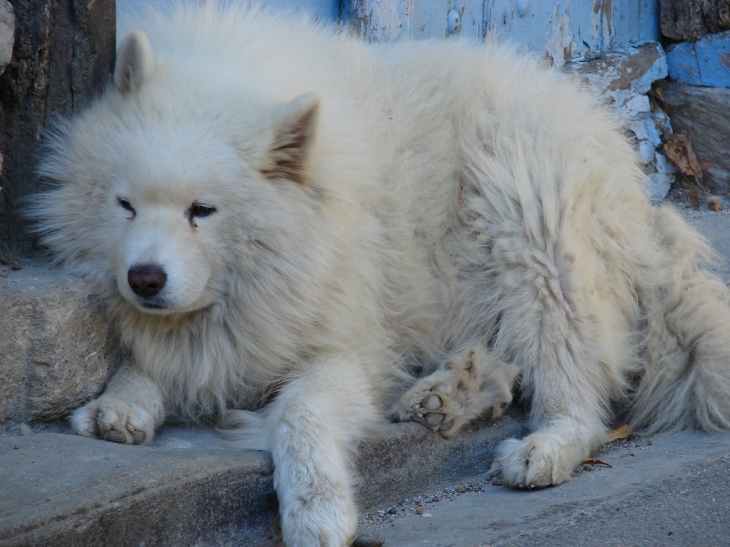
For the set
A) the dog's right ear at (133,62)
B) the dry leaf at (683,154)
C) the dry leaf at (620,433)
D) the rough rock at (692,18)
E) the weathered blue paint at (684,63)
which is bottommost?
the dry leaf at (620,433)

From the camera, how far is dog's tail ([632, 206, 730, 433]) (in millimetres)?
3783

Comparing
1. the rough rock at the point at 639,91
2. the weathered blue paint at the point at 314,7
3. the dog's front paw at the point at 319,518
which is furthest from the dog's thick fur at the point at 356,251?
the rough rock at the point at 639,91

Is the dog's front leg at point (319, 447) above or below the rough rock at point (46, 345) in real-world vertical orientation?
below

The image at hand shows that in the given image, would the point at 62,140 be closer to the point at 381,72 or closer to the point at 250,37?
the point at 250,37

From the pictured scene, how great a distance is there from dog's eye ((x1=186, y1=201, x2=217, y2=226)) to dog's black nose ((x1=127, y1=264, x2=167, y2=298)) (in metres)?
0.28

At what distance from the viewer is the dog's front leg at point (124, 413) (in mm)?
3166

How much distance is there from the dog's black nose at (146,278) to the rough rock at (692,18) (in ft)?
17.3

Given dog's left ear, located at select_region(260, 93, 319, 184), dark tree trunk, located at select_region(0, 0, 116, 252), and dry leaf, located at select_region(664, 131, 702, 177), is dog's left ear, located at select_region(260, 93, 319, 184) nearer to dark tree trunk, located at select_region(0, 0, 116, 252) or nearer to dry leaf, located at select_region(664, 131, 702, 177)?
dark tree trunk, located at select_region(0, 0, 116, 252)

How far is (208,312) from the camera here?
3.51m

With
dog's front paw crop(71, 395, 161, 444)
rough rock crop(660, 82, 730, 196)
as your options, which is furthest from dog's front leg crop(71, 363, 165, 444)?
rough rock crop(660, 82, 730, 196)

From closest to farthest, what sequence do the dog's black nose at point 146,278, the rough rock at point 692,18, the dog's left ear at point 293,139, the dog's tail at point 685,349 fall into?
the dog's black nose at point 146,278
the dog's left ear at point 293,139
the dog's tail at point 685,349
the rough rock at point 692,18

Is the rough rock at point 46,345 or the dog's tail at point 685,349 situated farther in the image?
the dog's tail at point 685,349

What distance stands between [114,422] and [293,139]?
4.44ft

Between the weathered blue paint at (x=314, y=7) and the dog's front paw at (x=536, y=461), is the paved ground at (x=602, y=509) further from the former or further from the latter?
the weathered blue paint at (x=314, y=7)
